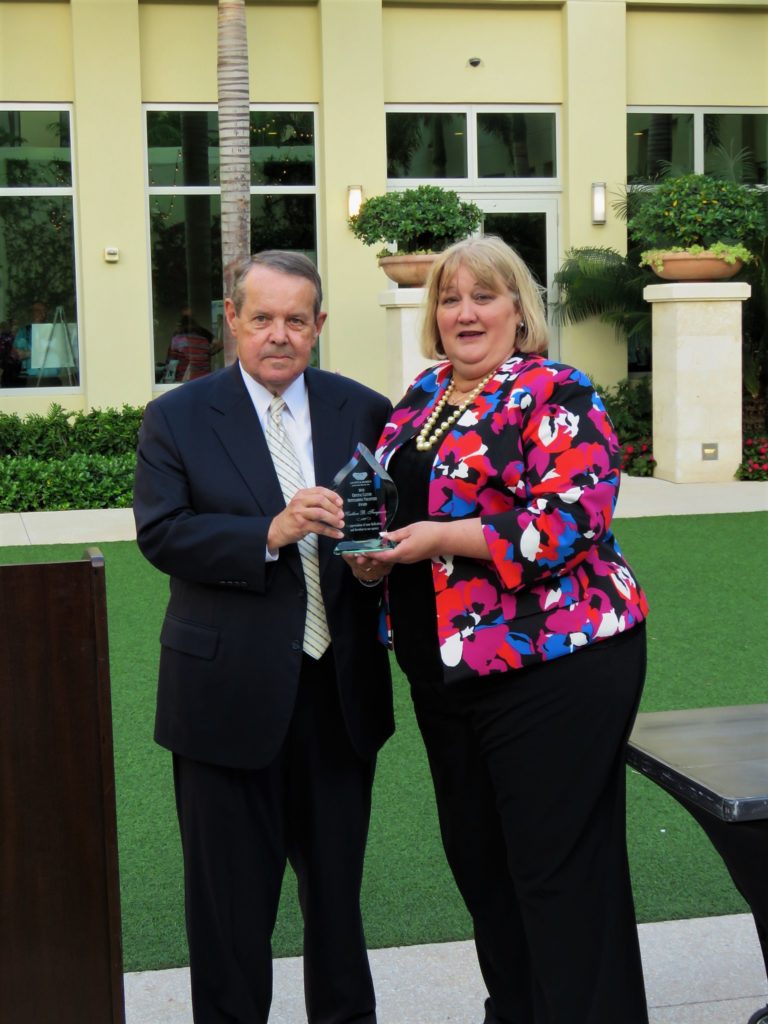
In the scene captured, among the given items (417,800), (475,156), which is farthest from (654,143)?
(417,800)

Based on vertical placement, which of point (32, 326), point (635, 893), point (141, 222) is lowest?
point (635, 893)

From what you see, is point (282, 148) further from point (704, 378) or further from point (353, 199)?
point (704, 378)

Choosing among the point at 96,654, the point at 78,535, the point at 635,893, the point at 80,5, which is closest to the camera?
the point at 96,654

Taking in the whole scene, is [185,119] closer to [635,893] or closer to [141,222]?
[141,222]

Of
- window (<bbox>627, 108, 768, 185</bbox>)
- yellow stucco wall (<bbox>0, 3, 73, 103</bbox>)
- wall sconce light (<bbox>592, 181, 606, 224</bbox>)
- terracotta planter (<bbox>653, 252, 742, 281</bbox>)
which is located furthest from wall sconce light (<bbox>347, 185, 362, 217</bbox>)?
terracotta planter (<bbox>653, 252, 742, 281</bbox>)

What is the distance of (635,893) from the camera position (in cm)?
431

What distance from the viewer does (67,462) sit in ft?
43.4

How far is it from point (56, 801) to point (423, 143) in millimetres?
15650

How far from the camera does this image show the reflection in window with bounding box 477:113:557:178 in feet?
57.6

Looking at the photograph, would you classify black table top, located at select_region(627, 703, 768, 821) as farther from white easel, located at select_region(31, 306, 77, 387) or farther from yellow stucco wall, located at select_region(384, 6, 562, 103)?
yellow stucco wall, located at select_region(384, 6, 562, 103)

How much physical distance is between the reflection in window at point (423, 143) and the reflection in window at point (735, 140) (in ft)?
11.0

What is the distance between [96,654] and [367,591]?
0.73 metres

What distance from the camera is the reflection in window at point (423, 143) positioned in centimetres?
1727

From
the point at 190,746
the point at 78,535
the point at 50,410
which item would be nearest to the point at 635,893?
the point at 190,746
